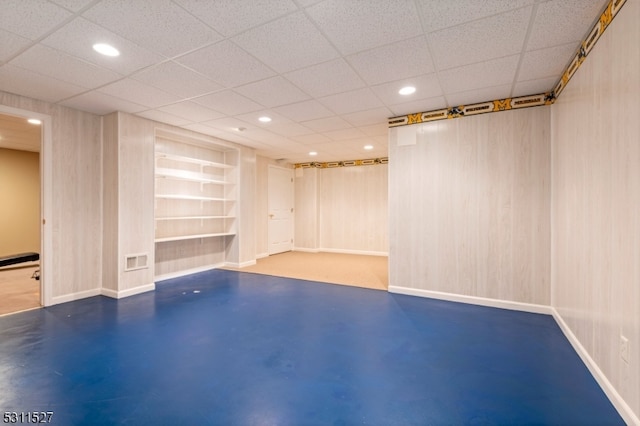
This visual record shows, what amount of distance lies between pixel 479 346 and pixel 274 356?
1846mm

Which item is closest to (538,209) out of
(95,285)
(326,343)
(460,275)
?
(460,275)

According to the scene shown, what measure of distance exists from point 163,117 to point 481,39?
161 inches

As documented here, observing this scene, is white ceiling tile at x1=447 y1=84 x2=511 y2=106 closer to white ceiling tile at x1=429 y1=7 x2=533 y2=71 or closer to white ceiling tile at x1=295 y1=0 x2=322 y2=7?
white ceiling tile at x1=429 y1=7 x2=533 y2=71

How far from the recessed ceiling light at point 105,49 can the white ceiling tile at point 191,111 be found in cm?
118

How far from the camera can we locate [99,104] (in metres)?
3.72

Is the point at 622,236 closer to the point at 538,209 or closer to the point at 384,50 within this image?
the point at 538,209

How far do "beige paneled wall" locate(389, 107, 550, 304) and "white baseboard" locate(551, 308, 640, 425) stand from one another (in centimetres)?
90

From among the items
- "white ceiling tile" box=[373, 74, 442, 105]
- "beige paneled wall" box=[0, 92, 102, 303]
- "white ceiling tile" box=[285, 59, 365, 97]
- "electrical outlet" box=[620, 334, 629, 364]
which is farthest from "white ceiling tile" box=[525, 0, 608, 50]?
"beige paneled wall" box=[0, 92, 102, 303]

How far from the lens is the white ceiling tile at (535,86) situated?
10.2 ft

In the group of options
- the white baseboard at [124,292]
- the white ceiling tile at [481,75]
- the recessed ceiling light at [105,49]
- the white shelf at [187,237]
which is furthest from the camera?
the white shelf at [187,237]

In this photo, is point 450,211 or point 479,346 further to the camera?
point 450,211

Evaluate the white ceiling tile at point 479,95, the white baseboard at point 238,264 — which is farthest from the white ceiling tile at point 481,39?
the white baseboard at point 238,264

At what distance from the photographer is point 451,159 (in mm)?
3934

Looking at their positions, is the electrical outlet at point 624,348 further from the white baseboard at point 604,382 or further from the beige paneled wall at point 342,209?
the beige paneled wall at point 342,209
